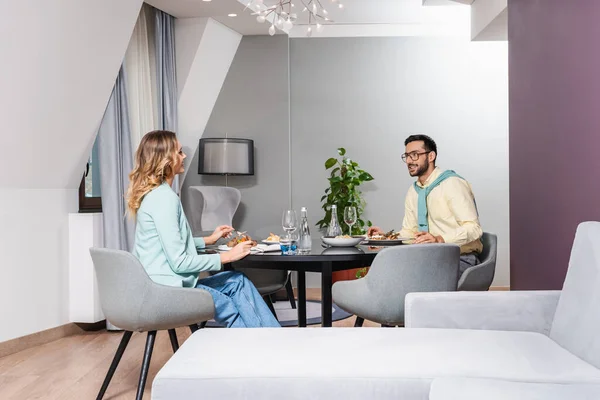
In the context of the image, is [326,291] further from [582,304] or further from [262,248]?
[582,304]

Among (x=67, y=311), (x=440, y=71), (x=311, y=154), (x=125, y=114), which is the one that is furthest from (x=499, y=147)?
(x=67, y=311)

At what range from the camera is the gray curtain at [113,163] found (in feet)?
16.1

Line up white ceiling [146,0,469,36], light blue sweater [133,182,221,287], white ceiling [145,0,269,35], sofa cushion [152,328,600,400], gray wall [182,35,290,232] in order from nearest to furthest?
sofa cushion [152,328,600,400], light blue sweater [133,182,221,287], white ceiling [145,0,269,35], gray wall [182,35,290,232], white ceiling [146,0,469,36]

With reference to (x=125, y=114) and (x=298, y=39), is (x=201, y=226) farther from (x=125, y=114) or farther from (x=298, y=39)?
(x=298, y=39)

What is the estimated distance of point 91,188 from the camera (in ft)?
17.5

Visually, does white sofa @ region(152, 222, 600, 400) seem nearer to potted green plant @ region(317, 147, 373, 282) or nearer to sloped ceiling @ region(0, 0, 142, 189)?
sloped ceiling @ region(0, 0, 142, 189)

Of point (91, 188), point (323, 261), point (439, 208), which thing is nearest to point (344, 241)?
point (323, 261)

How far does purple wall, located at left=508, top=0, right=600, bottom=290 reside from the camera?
2719 millimetres

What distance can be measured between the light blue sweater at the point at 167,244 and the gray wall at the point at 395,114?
3777 millimetres

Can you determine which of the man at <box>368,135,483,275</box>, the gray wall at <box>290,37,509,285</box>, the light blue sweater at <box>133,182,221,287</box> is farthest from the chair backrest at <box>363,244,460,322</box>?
the gray wall at <box>290,37,509,285</box>

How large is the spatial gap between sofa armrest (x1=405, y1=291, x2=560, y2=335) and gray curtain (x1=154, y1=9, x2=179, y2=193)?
362cm

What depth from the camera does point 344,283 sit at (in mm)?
3424

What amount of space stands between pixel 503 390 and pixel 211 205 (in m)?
4.76

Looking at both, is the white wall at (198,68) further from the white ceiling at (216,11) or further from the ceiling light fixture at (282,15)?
the ceiling light fixture at (282,15)
